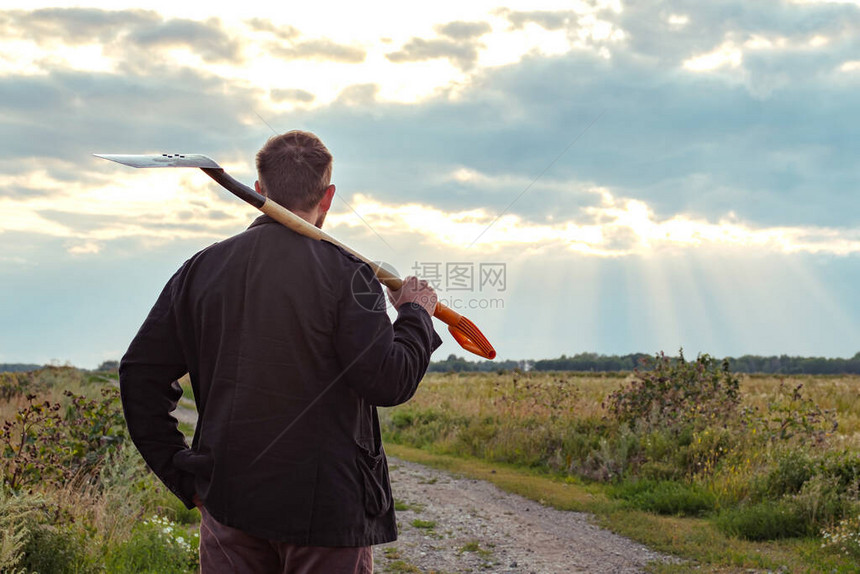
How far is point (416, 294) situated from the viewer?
9.06 ft

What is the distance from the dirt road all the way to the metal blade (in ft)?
16.1

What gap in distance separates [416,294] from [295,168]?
664 millimetres

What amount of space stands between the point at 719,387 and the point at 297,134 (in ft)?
35.7

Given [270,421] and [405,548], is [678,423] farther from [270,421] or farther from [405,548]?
[270,421]

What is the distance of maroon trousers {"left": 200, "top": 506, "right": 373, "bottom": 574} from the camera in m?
2.38

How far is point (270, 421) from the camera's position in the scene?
2.36m

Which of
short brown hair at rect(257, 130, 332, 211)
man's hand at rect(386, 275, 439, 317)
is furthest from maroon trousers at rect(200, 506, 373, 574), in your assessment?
short brown hair at rect(257, 130, 332, 211)

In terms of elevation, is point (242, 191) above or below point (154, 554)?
above

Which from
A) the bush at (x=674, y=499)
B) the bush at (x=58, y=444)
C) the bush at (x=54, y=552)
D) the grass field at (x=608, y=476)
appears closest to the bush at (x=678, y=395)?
the grass field at (x=608, y=476)

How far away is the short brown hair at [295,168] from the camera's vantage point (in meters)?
2.53

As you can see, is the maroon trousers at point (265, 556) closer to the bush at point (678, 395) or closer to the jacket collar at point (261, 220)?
the jacket collar at point (261, 220)

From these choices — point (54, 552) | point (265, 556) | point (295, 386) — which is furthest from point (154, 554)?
point (295, 386)

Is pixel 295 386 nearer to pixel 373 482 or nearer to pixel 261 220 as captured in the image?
pixel 373 482

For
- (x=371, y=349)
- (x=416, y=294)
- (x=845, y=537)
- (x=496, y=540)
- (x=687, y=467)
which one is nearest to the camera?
(x=371, y=349)
